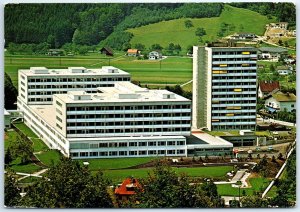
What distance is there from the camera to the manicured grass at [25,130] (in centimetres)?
2184

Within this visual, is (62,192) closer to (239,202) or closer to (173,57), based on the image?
(239,202)

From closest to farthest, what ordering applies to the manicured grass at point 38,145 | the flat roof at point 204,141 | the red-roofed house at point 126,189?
the red-roofed house at point 126,189
the manicured grass at point 38,145
the flat roof at point 204,141

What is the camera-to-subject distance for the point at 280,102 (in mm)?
22422

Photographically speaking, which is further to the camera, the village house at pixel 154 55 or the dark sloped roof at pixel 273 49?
the village house at pixel 154 55

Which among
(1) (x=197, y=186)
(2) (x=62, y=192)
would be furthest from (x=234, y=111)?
(2) (x=62, y=192)

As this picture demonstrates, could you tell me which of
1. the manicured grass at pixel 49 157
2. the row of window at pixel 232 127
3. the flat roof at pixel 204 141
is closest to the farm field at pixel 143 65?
the row of window at pixel 232 127

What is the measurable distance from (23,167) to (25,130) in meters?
1.51

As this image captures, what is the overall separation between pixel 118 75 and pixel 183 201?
3.82 m

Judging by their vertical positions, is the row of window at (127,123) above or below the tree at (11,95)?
below

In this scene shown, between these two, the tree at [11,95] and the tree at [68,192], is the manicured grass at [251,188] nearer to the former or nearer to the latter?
the tree at [68,192]

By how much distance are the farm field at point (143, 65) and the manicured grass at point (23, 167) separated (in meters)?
2.09

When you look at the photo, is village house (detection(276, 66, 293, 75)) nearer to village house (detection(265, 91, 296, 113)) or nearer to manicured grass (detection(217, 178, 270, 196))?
village house (detection(265, 91, 296, 113))

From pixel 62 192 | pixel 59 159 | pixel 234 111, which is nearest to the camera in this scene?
pixel 62 192

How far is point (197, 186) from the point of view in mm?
20141
